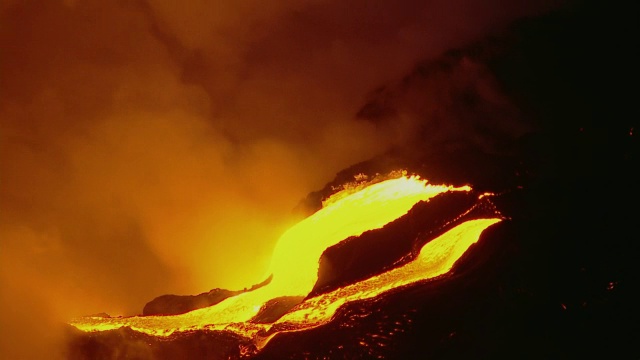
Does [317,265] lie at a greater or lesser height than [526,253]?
greater

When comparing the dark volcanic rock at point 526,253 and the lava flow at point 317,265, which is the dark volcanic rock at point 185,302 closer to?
the lava flow at point 317,265

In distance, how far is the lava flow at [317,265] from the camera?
249 cm

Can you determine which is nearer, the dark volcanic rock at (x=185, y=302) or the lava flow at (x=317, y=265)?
the lava flow at (x=317, y=265)

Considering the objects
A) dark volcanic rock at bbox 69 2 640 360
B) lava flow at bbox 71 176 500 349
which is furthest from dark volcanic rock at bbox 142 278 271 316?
dark volcanic rock at bbox 69 2 640 360

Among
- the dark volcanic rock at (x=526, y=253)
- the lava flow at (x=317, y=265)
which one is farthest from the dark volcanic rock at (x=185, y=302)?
the dark volcanic rock at (x=526, y=253)

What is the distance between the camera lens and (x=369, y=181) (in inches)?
116

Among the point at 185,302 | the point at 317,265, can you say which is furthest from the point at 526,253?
the point at 185,302

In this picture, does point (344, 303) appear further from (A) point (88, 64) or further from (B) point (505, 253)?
(A) point (88, 64)

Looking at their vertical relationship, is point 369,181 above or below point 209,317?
above

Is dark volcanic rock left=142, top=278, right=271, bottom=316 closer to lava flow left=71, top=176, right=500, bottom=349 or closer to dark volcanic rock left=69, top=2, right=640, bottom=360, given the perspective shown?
lava flow left=71, top=176, right=500, bottom=349

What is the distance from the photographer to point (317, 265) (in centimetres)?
278

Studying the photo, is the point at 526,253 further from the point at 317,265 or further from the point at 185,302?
the point at 185,302

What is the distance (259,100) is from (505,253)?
5.24ft

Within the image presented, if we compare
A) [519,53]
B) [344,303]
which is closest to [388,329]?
[344,303]
